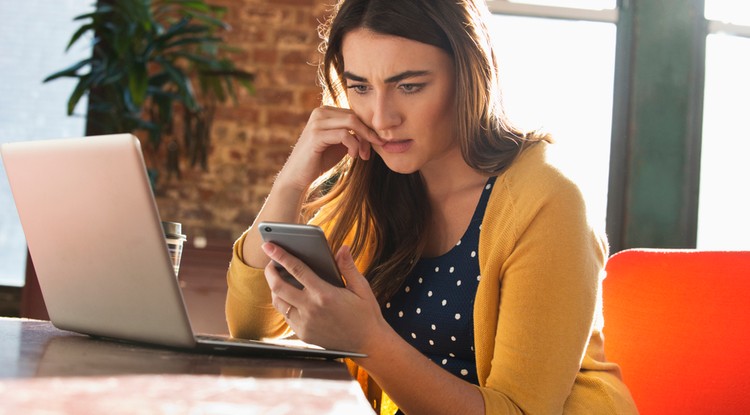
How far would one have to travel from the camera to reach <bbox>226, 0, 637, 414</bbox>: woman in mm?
1188

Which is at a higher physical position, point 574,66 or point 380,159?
point 574,66

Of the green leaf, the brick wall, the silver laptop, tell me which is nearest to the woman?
the silver laptop

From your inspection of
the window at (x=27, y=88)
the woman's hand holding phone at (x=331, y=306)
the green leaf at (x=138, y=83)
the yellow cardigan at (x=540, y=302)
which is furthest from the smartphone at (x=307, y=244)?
the window at (x=27, y=88)

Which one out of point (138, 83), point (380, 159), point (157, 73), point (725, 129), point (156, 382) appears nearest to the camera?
point (156, 382)

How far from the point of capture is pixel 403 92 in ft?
4.98

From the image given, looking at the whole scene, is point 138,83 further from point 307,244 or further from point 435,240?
point 307,244

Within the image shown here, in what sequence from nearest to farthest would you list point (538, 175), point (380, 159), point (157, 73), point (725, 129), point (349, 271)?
point (349, 271)
point (538, 175)
point (380, 159)
point (157, 73)
point (725, 129)

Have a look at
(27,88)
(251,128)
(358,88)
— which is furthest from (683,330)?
(27,88)

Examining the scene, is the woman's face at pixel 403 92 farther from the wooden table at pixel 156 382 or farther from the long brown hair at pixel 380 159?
the wooden table at pixel 156 382

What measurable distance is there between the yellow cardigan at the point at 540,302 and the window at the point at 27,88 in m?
2.66

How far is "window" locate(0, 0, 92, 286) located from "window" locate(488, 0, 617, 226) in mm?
1836

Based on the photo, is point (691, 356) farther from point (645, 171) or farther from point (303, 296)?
point (645, 171)

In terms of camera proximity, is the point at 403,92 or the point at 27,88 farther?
the point at 27,88

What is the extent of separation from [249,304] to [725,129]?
2689mm
